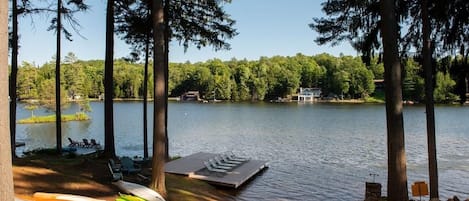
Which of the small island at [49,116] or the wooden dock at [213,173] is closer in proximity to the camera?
the wooden dock at [213,173]

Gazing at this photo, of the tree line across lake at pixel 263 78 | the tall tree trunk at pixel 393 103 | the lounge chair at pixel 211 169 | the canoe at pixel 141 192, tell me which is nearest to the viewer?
the tall tree trunk at pixel 393 103

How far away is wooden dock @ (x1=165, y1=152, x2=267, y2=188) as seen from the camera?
37.5ft

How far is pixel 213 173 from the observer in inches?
481

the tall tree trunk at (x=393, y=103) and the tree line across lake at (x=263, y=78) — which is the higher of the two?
the tree line across lake at (x=263, y=78)

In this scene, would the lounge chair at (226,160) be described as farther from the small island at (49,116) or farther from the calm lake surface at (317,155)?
the small island at (49,116)

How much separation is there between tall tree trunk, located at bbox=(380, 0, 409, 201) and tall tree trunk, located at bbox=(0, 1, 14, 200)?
228 inches

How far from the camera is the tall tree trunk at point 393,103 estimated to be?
6.73 meters

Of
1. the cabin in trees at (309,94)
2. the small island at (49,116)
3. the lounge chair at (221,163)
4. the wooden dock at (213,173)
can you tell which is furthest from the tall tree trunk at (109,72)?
the cabin in trees at (309,94)

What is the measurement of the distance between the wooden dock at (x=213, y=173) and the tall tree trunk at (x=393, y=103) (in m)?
5.27

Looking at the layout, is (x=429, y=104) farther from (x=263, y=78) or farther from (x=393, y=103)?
(x=263, y=78)

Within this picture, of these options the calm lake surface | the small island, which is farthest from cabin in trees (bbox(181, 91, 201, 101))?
the calm lake surface

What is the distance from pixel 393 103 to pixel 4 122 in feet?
19.3

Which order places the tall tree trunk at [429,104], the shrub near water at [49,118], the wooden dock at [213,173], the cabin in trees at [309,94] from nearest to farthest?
the tall tree trunk at [429,104] < the wooden dock at [213,173] < the shrub near water at [49,118] < the cabin in trees at [309,94]

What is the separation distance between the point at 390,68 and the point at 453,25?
9.14 ft
